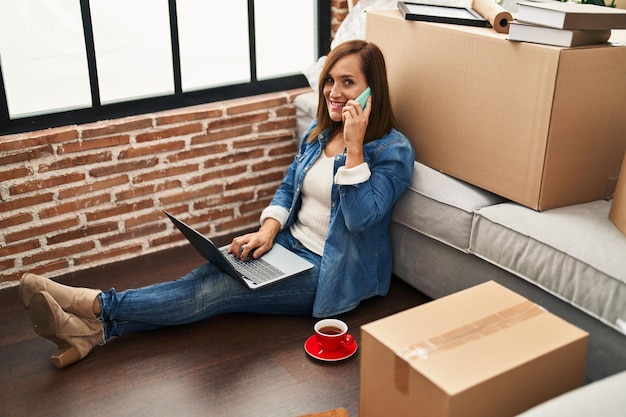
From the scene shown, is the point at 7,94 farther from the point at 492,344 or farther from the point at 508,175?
the point at 492,344

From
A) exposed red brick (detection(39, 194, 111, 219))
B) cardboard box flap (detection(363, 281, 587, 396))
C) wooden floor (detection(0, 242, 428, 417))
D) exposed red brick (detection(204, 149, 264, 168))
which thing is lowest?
wooden floor (detection(0, 242, 428, 417))

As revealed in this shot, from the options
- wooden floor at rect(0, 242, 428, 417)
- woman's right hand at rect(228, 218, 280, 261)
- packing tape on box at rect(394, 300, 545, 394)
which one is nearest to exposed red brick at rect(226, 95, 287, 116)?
woman's right hand at rect(228, 218, 280, 261)

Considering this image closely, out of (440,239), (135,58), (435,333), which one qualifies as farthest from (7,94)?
(435,333)

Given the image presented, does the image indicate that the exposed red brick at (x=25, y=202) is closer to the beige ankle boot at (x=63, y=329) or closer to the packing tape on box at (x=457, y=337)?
the beige ankle boot at (x=63, y=329)

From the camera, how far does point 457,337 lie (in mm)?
1637

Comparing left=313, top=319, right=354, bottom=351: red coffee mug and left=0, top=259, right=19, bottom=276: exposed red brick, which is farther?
left=0, top=259, right=19, bottom=276: exposed red brick

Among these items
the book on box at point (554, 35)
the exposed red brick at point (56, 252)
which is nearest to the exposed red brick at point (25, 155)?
the exposed red brick at point (56, 252)

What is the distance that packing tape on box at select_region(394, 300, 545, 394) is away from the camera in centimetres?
158

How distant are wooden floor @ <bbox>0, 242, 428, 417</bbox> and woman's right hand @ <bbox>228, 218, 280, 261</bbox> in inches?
8.7

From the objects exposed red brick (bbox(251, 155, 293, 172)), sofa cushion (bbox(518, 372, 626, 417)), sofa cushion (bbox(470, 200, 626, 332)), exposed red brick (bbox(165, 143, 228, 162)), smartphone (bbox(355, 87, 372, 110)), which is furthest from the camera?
exposed red brick (bbox(251, 155, 293, 172))

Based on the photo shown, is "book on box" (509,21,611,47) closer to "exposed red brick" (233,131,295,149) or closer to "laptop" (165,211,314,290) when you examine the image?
"laptop" (165,211,314,290)

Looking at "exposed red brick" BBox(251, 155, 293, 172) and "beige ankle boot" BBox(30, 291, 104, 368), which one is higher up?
"exposed red brick" BBox(251, 155, 293, 172)

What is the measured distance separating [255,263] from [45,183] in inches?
35.4

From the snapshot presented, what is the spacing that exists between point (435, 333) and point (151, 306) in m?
1.02
